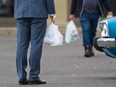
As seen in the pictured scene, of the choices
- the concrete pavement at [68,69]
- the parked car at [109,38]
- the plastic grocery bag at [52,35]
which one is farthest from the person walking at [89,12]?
the plastic grocery bag at [52,35]

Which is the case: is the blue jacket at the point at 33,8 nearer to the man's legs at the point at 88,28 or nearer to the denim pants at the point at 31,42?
the denim pants at the point at 31,42

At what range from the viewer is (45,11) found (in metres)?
8.52

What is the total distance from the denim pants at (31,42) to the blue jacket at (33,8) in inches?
3.6

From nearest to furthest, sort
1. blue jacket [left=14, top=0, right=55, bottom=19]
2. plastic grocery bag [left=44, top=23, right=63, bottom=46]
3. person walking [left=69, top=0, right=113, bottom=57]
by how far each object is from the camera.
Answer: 1. blue jacket [left=14, top=0, right=55, bottom=19]
2. plastic grocery bag [left=44, top=23, right=63, bottom=46]
3. person walking [left=69, top=0, right=113, bottom=57]

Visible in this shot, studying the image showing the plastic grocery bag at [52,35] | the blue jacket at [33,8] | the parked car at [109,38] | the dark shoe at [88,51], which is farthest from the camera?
the dark shoe at [88,51]

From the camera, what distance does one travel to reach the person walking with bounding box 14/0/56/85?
845 centimetres

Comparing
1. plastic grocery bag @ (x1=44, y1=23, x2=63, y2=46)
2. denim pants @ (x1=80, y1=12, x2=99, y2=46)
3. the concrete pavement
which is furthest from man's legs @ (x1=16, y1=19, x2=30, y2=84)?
denim pants @ (x1=80, y1=12, x2=99, y2=46)

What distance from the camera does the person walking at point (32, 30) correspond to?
8453 millimetres

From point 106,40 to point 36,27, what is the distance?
4.33 ft

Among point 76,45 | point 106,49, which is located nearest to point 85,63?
point 106,49

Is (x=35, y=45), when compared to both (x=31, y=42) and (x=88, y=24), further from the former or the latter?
(x=88, y=24)

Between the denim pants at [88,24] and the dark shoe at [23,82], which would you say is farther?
the denim pants at [88,24]

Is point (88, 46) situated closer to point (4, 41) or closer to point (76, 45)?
point (76, 45)

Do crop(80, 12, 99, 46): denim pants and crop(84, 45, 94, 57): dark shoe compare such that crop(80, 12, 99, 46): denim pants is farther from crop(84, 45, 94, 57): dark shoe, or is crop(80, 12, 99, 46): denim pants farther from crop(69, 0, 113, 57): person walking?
crop(84, 45, 94, 57): dark shoe
